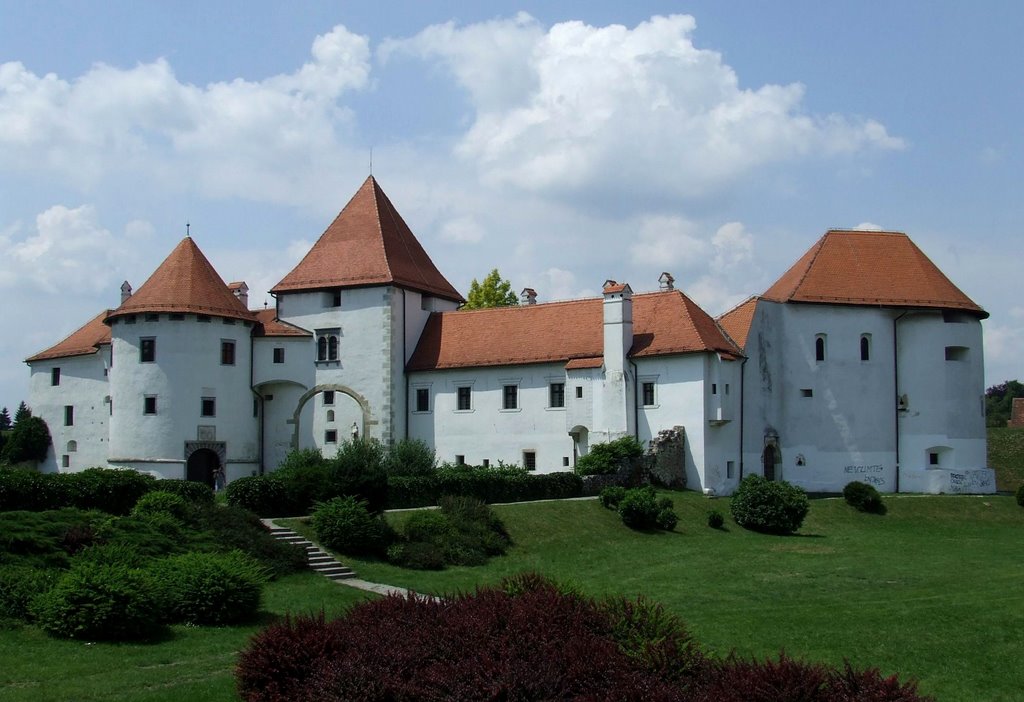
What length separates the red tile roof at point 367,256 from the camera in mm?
46125

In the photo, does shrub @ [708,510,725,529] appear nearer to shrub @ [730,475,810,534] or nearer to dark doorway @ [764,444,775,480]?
shrub @ [730,475,810,534]

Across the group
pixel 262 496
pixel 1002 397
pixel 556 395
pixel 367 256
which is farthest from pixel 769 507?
pixel 1002 397

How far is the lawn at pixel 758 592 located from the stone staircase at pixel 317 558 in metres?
0.75

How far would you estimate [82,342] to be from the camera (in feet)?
172

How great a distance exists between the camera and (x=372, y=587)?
23.9 meters

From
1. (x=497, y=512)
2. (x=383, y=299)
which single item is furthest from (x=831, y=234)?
(x=497, y=512)

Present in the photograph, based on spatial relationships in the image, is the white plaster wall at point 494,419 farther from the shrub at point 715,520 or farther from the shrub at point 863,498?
the shrub at point 863,498

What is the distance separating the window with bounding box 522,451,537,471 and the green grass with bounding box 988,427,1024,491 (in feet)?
84.8

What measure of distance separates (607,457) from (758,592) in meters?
14.7

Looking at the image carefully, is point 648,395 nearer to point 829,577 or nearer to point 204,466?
point 829,577

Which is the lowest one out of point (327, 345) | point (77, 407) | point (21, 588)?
point (21, 588)

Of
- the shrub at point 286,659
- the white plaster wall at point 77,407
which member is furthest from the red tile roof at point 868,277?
the shrub at point 286,659

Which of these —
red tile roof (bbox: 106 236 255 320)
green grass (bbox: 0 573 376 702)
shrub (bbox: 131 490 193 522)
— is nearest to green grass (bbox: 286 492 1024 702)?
green grass (bbox: 0 573 376 702)

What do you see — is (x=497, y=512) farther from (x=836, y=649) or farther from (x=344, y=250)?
(x=344, y=250)
